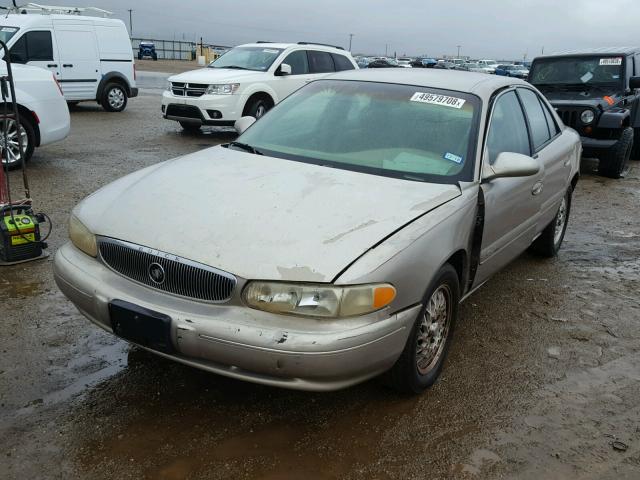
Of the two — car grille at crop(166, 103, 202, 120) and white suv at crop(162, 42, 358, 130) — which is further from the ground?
white suv at crop(162, 42, 358, 130)

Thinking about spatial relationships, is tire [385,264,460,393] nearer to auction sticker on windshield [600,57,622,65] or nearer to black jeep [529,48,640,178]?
black jeep [529,48,640,178]

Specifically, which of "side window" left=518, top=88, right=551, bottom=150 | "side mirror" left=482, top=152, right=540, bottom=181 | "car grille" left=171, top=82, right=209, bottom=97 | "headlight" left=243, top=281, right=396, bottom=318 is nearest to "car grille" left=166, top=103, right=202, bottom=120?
"car grille" left=171, top=82, right=209, bottom=97

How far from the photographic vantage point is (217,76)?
37.9ft

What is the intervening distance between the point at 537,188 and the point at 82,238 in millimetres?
3024

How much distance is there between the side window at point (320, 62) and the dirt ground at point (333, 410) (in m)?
9.13

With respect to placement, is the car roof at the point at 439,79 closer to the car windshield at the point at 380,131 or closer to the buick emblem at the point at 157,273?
the car windshield at the point at 380,131

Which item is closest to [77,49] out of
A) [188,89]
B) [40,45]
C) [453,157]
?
[40,45]

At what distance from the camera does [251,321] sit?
8.36ft

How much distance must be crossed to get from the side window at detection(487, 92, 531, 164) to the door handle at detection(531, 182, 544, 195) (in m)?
0.24

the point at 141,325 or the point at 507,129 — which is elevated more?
the point at 507,129

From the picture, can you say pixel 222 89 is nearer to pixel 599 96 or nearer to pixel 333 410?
pixel 599 96

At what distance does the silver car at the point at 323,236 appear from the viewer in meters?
2.55

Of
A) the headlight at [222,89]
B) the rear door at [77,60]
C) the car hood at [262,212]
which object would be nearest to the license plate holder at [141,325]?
the car hood at [262,212]

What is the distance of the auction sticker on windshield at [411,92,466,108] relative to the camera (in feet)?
12.6
